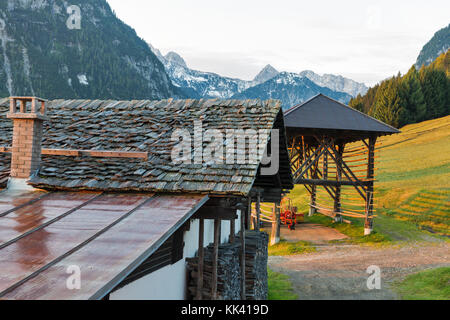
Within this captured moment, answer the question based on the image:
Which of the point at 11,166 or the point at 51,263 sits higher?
the point at 11,166

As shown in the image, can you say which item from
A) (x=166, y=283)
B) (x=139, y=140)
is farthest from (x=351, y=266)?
(x=139, y=140)

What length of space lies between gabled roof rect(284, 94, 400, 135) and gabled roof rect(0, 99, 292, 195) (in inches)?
433

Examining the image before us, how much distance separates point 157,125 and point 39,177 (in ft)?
9.77

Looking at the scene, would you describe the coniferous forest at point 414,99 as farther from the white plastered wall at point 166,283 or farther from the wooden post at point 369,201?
the white plastered wall at point 166,283

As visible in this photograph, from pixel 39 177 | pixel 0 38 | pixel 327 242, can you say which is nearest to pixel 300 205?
pixel 327 242

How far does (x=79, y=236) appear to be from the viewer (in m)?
5.02

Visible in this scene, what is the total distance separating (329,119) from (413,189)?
11922 mm

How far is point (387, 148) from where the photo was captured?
50.6m

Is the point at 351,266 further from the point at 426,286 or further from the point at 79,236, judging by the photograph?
the point at 79,236

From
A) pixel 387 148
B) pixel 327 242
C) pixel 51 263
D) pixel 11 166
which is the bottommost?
pixel 327 242

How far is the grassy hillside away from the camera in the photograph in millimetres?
25019

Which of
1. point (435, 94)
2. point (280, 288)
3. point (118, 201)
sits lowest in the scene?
point (280, 288)

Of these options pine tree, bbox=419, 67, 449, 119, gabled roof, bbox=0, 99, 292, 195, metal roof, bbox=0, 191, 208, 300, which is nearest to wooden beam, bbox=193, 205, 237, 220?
gabled roof, bbox=0, 99, 292, 195
